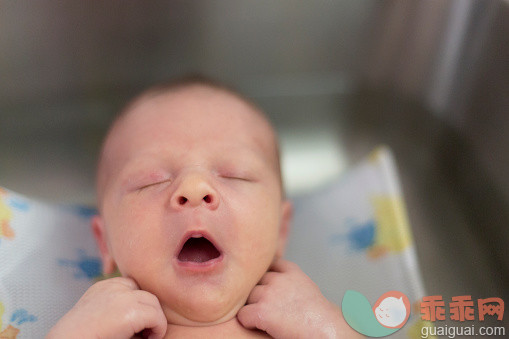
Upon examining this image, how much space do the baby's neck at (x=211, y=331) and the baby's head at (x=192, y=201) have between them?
0.03 feet

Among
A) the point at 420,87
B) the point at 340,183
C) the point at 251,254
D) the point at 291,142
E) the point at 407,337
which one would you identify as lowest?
the point at 407,337

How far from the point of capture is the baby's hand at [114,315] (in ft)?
2.24

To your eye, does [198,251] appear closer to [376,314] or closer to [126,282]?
[126,282]

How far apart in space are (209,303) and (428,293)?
40cm

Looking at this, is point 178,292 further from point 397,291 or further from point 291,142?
point 291,142

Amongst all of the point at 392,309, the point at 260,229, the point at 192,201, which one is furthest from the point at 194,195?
the point at 392,309

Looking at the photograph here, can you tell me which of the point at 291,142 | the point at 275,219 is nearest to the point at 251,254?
the point at 275,219

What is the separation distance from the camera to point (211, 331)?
0.74 meters

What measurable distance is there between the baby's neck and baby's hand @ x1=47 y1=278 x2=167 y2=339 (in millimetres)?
20

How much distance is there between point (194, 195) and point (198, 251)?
0.09 meters

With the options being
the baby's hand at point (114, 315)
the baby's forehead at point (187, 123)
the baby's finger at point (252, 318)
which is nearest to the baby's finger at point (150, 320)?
the baby's hand at point (114, 315)

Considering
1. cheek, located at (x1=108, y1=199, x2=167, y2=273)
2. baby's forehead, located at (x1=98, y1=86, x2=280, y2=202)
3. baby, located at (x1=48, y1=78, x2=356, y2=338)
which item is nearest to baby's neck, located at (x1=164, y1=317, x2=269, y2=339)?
baby, located at (x1=48, y1=78, x2=356, y2=338)

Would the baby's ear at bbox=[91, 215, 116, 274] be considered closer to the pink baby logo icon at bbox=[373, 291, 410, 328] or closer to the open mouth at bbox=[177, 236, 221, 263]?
the open mouth at bbox=[177, 236, 221, 263]

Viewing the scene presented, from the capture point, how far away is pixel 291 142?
1.31 metres
